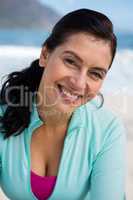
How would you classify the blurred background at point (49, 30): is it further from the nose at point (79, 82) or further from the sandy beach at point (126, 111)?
the nose at point (79, 82)

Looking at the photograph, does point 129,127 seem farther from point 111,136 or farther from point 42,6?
point 111,136

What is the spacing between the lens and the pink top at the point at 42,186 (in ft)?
3.50

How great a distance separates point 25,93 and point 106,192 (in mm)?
320

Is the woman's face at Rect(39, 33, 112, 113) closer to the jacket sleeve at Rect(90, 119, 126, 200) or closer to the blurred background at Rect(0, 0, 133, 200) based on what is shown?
the jacket sleeve at Rect(90, 119, 126, 200)

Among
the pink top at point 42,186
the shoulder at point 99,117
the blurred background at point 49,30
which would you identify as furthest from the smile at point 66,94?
the blurred background at point 49,30

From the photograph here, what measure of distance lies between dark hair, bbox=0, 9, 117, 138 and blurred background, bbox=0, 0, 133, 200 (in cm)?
63

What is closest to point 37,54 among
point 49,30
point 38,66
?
point 49,30

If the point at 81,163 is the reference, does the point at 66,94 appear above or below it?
above

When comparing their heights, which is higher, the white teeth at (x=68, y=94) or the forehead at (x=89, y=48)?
the forehead at (x=89, y=48)

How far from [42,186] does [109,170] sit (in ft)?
0.56

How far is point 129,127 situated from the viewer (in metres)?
1.82

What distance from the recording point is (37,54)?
178 cm

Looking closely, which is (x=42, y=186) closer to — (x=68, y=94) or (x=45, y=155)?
(x=45, y=155)

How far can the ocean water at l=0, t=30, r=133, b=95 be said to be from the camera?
1786 millimetres
